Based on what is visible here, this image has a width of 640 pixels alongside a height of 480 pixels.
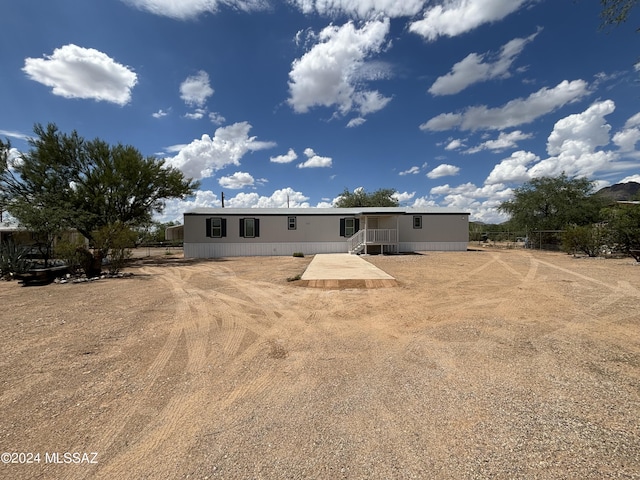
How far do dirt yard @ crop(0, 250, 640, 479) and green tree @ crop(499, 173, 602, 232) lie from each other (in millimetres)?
21484

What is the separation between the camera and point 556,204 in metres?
23.7

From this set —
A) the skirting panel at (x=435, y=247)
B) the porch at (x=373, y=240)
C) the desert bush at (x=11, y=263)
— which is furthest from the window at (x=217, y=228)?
the skirting panel at (x=435, y=247)

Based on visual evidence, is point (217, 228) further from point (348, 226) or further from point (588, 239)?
point (588, 239)

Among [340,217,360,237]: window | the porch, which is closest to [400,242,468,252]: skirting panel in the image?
the porch

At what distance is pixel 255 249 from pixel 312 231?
13.1 feet

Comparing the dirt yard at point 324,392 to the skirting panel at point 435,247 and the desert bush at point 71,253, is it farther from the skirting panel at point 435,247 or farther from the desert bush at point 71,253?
the skirting panel at point 435,247

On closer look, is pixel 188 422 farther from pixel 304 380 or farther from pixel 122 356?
pixel 122 356

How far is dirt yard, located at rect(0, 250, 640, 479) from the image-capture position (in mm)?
1988

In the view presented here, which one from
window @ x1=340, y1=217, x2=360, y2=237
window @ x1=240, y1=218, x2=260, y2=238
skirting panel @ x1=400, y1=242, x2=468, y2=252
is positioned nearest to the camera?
window @ x1=240, y1=218, x2=260, y2=238

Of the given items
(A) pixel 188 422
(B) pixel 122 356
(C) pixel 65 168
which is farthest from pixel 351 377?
(C) pixel 65 168

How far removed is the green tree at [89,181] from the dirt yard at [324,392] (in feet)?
42.9

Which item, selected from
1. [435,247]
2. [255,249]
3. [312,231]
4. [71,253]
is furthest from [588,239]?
[71,253]

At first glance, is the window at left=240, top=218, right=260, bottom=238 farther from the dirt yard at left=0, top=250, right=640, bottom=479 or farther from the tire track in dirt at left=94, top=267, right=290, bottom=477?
the tire track in dirt at left=94, top=267, right=290, bottom=477

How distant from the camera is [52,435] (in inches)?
89.7
